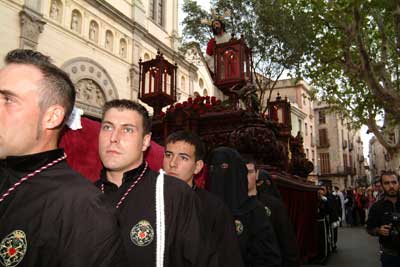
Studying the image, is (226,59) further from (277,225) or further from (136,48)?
(136,48)

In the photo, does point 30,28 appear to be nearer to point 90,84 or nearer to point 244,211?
point 90,84

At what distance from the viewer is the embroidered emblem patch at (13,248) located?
1.11 m

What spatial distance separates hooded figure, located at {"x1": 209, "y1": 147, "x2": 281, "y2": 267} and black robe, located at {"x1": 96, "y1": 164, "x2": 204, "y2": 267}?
1.16 metres

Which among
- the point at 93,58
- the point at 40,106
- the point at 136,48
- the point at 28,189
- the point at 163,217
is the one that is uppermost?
the point at 136,48

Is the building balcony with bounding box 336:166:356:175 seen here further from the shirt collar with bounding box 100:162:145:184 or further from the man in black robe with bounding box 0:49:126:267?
the man in black robe with bounding box 0:49:126:267

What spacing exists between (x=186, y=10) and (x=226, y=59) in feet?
29.2

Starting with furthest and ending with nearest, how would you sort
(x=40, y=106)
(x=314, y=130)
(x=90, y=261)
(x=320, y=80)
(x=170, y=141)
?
(x=314, y=130), (x=320, y=80), (x=170, y=141), (x=40, y=106), (x=90, y=261)

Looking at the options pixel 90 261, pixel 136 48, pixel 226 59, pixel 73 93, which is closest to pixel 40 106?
pixel 73 93

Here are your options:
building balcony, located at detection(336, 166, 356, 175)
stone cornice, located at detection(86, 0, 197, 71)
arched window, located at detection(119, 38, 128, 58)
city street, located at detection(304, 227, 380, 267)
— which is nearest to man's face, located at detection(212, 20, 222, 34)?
city street, located at detection(304, 227, 380, 267)

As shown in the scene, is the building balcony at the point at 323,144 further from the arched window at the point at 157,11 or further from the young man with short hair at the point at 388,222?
the young man with short hair at the point at 388,222

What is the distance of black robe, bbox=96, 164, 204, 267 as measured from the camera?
184 cm

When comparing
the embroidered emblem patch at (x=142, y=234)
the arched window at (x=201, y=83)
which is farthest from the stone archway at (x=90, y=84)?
the embroidered emblem patch at (x=142, y=234)

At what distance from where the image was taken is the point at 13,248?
113cm

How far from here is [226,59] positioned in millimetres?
5840
